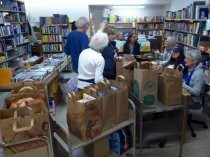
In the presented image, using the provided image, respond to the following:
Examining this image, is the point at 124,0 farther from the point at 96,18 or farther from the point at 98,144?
the point at 98,144

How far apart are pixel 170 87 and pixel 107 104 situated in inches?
34.0

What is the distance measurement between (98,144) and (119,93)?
505mm

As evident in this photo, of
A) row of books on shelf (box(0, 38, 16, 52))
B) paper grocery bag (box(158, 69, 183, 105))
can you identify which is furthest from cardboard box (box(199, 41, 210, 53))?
row of books on shelf (box(0, 38, 16, 52))

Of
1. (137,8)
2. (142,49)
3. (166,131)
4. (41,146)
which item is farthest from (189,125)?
(137,8)

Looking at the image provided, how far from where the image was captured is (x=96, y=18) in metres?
9.28

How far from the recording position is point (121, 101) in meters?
1.92

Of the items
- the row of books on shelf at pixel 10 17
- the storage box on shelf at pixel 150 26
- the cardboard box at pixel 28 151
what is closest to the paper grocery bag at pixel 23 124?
the cardboard box at pixel 28 151

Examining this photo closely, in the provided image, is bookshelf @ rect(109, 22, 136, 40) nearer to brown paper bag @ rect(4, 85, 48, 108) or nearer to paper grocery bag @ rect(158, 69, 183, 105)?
paper grocery bag @ rect(158, 69, 183, 105)

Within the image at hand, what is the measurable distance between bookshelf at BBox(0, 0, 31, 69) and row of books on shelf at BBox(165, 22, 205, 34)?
15.1 feet

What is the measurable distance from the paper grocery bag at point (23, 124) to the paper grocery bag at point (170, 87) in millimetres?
1337

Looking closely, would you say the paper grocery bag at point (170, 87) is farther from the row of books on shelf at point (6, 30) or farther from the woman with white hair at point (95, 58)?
the row of books on shelf at point (6, 30)

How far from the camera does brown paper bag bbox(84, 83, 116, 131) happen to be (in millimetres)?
1769

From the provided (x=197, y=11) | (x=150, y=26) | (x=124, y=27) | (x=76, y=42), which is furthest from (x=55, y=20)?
(x=197, y=11)

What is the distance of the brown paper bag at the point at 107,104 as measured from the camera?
1769 millimetres
